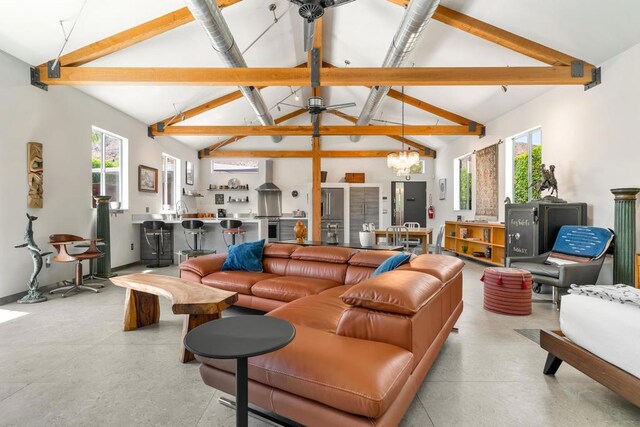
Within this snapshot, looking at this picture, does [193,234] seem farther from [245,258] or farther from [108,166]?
[245,258]

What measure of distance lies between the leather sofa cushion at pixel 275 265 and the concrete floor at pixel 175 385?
3.70 feet

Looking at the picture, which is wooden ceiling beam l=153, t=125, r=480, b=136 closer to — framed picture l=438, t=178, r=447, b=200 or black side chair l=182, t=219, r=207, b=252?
black side chair l=182, t=219, r=207, b=252

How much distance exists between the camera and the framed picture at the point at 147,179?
6984mm

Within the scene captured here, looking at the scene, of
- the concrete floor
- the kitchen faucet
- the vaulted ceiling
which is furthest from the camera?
the kitchen faucet

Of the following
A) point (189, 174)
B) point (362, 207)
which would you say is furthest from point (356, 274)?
point (189, 174)

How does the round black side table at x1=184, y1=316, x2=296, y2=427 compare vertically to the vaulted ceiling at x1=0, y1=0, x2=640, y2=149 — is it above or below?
below

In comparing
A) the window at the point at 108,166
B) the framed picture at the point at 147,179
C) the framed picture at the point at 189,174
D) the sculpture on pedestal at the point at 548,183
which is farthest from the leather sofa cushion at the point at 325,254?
the framed picture at the point at 189,174

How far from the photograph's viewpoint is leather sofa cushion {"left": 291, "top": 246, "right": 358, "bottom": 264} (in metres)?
3.45

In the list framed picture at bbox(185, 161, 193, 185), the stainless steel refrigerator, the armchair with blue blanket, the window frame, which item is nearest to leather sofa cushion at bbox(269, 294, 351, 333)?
the armchair with blue blanket

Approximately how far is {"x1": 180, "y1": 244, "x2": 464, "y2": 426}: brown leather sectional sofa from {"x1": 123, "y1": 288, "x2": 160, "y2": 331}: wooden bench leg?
5.62 feet

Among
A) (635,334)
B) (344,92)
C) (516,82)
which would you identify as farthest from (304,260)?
(344,92)

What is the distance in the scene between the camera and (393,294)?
165cm

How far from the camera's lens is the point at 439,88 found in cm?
670

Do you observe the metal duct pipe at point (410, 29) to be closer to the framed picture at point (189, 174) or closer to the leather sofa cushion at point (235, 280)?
the leather sofa cushion at point (235, 280)
